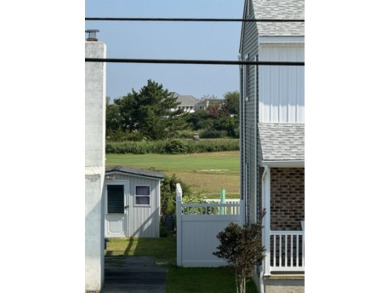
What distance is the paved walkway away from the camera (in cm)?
1360

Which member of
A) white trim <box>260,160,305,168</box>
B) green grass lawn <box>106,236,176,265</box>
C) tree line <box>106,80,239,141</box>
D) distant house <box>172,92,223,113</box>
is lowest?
green grass lawn <box>106,236,176,265</box>

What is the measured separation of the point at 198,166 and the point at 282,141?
26735mm

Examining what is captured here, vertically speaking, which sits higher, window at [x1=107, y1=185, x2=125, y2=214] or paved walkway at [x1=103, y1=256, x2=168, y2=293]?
window at [x1=107, y1=185, x2=125, y2=214]

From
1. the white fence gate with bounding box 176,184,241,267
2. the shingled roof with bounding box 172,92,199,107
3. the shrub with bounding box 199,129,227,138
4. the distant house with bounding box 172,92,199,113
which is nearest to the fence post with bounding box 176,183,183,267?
the white fence gate with bounding box 176,184,241,267

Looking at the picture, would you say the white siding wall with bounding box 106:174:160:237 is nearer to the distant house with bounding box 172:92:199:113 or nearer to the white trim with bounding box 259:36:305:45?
the white trim with bounding box 259:36:305:45

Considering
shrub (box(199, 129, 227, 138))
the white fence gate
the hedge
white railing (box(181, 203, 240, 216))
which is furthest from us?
shrub (box(199, 129, 227, 138))

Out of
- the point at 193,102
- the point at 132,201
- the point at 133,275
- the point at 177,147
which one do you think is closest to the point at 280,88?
the point at 133,275

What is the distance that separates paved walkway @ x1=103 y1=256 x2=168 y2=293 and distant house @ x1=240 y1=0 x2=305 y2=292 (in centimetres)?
200

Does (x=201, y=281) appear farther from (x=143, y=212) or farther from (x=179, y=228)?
(x=143, y=212)

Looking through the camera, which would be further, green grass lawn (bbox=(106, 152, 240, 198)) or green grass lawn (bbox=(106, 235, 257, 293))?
green grass lawn (bbox=(106, 152, 240, 198))

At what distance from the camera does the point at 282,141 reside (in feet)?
42.0
